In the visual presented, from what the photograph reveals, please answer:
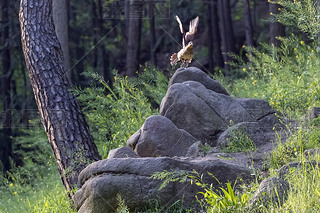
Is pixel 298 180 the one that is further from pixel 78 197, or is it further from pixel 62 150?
pixel 62 150

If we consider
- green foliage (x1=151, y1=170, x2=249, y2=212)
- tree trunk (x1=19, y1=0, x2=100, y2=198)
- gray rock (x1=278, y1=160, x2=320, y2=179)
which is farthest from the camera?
tree trunk (x1=19, y1=0, x2=100, y2=198)

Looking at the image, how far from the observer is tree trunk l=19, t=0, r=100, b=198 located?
280 inches

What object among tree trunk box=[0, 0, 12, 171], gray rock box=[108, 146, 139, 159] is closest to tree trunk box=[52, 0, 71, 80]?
gray rock box=[108, 146, 139, 159]

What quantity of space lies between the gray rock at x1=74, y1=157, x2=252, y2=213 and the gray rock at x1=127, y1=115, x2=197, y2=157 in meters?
1.07

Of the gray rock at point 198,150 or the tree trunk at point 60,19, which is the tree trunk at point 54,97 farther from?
the tree trunk at point 60,19

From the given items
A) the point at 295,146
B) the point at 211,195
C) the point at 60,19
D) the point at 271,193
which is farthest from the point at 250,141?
the point at 60,19

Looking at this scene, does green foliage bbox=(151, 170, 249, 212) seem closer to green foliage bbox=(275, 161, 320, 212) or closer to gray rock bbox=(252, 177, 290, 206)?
gray rock bbox=(252, 177, 290, 206)

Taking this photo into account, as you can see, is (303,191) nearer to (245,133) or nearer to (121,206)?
(121,206)

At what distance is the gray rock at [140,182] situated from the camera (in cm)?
532

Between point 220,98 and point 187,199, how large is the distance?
2411 millimetres

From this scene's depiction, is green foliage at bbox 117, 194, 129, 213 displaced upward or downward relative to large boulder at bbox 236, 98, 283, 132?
downward

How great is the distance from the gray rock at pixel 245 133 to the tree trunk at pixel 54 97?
1.94m

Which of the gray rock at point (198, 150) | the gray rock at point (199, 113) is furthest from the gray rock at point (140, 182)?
the gray rock at point (199, 113)

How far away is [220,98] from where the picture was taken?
749cm
